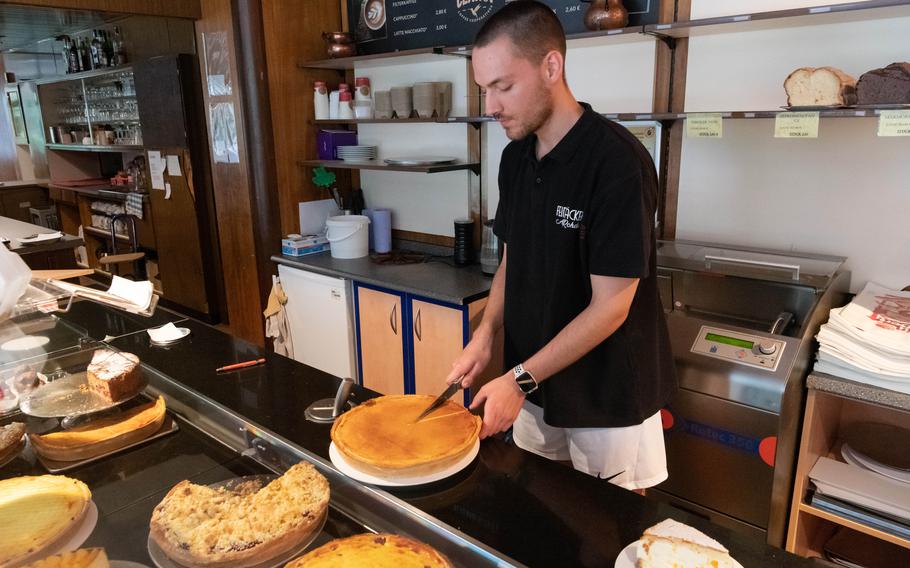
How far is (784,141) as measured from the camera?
231 cm

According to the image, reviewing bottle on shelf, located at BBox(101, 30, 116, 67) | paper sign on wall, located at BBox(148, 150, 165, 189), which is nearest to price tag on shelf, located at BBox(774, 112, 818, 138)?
paper sign on wall, located at BBox(148, 150, 165, 189)

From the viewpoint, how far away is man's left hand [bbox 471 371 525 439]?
1.23m

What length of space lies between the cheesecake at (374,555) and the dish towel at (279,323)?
2.85 m

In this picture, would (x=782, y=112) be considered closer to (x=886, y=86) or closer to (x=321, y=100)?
(x=886, y=86)

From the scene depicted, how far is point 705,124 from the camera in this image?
2166 millimetres

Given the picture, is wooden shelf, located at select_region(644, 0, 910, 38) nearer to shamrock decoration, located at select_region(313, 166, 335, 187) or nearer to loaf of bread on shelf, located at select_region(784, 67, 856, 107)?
loaf of bread on shelf, located at select_region(784, 67, 856, 107)

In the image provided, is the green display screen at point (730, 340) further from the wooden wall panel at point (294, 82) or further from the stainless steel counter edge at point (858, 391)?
the wooden wall panel at point (294, 82)

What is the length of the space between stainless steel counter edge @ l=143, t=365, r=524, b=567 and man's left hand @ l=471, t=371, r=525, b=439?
0.94 ft

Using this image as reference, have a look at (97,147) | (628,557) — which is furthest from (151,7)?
(628,557)

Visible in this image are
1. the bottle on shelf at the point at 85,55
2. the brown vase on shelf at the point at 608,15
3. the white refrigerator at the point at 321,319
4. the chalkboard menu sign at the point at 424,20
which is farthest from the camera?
the bottle on shelf at the point at 85,55

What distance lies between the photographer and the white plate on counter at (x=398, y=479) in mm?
997

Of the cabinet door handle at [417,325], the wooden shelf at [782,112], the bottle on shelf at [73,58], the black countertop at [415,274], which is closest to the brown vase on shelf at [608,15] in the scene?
the wooden shelf at [782,112]

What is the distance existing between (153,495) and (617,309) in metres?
0.99

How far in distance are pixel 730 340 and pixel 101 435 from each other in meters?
1.74
